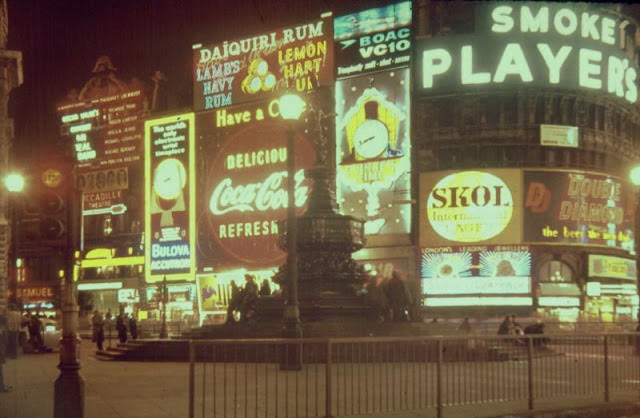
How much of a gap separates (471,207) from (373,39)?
1351 cm

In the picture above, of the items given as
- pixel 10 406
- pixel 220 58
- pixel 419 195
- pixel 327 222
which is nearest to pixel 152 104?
pixel 220 58

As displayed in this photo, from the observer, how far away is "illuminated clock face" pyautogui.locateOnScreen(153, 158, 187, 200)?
238 feet

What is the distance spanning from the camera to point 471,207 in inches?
2240

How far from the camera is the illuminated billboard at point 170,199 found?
2830 inches

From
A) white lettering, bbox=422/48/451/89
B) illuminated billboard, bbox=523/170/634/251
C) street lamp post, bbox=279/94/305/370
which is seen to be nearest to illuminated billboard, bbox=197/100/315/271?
white lettering, bbox=422/48/451/89

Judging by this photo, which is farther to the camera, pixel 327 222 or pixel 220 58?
pixel 220 58

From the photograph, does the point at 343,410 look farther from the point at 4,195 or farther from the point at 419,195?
the point at 419,195

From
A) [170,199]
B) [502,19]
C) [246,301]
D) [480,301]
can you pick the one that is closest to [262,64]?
[170,199]

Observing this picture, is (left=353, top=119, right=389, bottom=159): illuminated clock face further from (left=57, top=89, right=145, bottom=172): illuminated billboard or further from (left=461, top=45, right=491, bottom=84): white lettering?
(left=57, top=89, right=145, bottom=172): illuminated billboard

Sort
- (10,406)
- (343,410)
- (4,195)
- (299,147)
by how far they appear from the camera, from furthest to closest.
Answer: (299,147)
(4,195)
(10,406)
(343,410)

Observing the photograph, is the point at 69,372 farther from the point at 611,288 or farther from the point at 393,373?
the point at 611,288

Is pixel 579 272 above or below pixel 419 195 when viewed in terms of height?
below

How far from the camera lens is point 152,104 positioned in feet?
279

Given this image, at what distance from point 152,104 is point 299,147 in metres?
25.3
